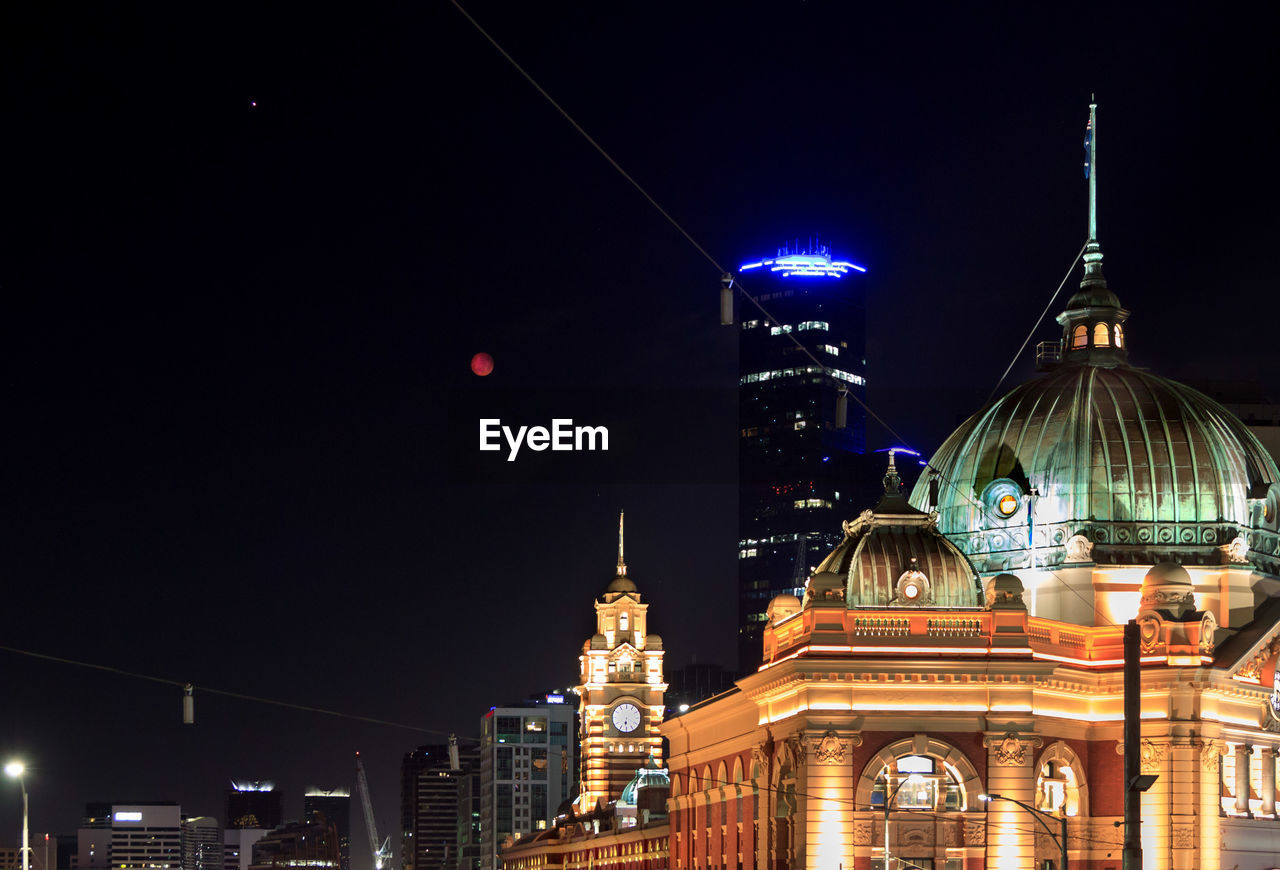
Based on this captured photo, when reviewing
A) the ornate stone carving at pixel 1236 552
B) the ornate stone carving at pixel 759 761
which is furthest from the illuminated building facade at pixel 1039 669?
the ornate stone carving at pixel 759 761

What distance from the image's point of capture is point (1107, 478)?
99688 mm

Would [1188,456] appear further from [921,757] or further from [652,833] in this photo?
[652,833]

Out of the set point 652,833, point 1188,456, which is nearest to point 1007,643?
point 1188,456

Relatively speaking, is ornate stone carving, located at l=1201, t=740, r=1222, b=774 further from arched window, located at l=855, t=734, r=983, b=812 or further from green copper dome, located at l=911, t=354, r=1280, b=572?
green copper dome, located at l=911, t=354, r=1280, b=572

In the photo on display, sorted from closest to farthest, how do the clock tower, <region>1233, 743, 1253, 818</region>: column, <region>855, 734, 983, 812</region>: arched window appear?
<region>855, 734, 983, 812</region>: arched window < <region>1233, 743, 1253, 818</region>: column < the clock tower

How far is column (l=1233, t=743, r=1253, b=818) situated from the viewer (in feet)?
298

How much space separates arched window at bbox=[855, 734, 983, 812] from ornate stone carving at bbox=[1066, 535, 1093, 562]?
52.6 feet

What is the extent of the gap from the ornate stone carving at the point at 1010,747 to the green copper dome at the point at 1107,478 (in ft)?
49.1

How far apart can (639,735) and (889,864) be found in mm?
107435

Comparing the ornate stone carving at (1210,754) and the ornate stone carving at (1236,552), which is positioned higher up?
the ornate stone carving at (1236,552)

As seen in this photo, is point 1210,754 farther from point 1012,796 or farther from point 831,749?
point 831,749

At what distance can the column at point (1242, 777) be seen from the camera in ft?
298

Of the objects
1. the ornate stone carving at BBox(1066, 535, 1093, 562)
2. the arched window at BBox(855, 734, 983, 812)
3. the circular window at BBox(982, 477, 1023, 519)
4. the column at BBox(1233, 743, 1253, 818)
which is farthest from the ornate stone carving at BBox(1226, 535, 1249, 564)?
the arched window at BBox(855, 734, 983, 812)

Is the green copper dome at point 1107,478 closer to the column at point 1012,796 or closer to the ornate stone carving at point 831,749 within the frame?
the column at point 1012,796
